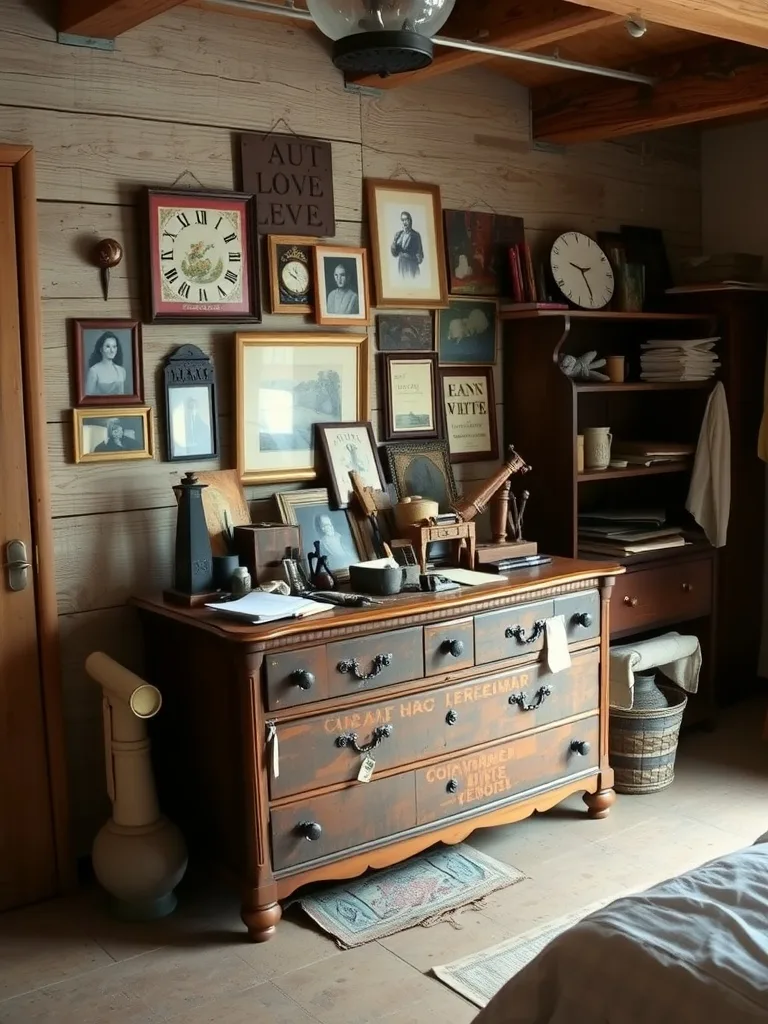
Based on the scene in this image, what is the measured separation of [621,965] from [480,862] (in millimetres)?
1759

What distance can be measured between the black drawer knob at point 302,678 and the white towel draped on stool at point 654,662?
1297 millimetres

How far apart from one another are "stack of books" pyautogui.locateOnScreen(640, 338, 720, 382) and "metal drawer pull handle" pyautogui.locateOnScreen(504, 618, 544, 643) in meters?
1.32

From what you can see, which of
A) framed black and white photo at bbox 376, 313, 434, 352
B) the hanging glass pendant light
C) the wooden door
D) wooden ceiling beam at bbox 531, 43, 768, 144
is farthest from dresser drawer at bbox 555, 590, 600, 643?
the hanging glass pendant light

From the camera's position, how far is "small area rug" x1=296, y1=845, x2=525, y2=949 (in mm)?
2867

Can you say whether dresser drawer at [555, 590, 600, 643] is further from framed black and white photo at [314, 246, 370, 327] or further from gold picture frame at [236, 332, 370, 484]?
framed black and white photo at [314, 246, 370, 327]

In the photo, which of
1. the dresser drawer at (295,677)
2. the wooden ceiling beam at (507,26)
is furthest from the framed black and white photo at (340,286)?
the dresser drawer at (295,677)

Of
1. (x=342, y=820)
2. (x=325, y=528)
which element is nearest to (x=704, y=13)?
(x=325, y=528)

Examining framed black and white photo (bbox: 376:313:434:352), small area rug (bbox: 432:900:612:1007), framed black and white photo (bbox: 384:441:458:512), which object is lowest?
small area rug (bbox: 432:900:612:1007)

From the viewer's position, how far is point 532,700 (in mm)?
3307

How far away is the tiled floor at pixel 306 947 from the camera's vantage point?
2525 millimetres

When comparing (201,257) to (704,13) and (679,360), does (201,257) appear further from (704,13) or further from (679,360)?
(679,360)

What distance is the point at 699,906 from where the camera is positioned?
5.25 ft

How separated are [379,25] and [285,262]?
164cm

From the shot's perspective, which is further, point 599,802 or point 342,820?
point 599,802
